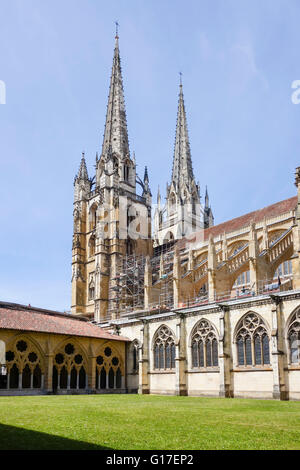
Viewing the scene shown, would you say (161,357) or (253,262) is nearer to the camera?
(161,357)

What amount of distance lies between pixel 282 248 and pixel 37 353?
64.4ft

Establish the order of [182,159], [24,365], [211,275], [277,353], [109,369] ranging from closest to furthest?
[277,353] < [24,365] < [109,369] < [211,275] < [182,159]

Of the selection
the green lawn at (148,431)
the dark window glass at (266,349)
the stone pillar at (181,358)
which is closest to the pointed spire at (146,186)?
the stone pillar at (181,358)

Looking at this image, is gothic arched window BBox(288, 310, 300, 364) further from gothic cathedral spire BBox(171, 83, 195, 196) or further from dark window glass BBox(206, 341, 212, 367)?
gothic cathedral spire BBox(171, 83, 195, 196)

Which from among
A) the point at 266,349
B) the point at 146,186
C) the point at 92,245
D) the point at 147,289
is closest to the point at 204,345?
the point at 266,349

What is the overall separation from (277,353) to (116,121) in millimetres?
44195

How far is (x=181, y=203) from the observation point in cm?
6969

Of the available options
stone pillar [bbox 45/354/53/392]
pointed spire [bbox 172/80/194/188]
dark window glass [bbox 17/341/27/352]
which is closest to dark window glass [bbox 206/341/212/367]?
stone pillar [bbox 45/354/53/392]

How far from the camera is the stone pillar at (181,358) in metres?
28.3

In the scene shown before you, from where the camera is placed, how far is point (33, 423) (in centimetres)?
1166

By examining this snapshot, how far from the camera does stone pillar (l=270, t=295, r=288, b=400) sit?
2295 centimetres

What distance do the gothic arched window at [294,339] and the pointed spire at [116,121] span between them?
3941cm

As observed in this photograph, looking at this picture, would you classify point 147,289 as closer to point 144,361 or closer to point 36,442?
point 144,361
